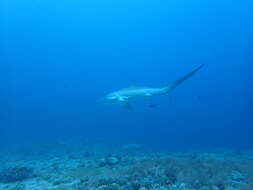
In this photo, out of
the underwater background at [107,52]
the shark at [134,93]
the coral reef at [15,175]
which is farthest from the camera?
the underwater background at [107,52]

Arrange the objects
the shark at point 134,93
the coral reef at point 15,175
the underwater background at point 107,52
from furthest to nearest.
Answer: the underwater background at point 107,52
the shark at point 134,93
the coral reef at point 15,175

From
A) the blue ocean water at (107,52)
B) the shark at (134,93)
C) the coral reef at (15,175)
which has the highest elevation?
the blue ocean water at (107,52)

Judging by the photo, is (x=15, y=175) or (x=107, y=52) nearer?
(x=15, y=175)

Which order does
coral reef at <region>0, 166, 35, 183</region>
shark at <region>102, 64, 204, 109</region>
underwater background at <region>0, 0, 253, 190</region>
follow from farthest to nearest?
underwater background at <region>0, 0, 253, 190</region>, shark at <region>102, 64, 204, 109</region>, coral reef at <region>0, 166, 35, 183</region>

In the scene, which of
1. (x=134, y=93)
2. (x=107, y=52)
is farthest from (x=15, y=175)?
(x=107, y=52)

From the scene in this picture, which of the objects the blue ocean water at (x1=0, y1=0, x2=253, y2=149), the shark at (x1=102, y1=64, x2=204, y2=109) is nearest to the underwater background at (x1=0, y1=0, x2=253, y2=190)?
the blue ocean water at (x1=0, y1=0, x2=253, y2=149)

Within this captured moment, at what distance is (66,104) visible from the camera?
176 m

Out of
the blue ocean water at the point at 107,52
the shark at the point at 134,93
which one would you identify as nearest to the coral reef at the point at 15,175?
the shark at the point at 134,93

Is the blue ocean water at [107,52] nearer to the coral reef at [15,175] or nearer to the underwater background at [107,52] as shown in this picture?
the underwater background at [107,52]

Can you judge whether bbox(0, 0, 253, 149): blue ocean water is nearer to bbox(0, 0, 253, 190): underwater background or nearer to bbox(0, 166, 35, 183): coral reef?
bbox(0, 0, 253, 190): underwater background

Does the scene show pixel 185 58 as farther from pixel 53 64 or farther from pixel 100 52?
pixel 53 64

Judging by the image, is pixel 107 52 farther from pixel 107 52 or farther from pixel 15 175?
pixel 15 175

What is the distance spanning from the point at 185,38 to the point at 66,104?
67.4 m

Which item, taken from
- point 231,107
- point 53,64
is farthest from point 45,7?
point 231,107
